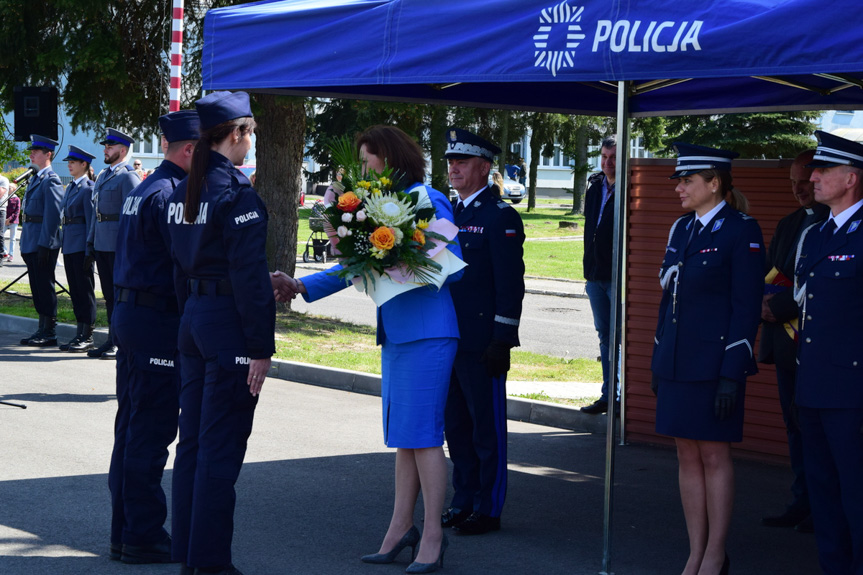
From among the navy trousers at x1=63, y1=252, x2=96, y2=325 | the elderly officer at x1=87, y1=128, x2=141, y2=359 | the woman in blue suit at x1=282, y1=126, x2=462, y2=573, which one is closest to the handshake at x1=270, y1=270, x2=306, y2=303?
the woman in blue suit at x1=282, y1=126, x2=462, y2=573

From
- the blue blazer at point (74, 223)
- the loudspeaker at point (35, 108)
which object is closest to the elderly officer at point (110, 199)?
the blue blazer at point (74, 223)

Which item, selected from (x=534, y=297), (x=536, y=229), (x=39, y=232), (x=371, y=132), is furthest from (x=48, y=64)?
(x=536, y=229)

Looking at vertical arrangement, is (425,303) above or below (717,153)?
below

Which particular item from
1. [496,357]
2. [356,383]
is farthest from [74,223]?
[496,357]

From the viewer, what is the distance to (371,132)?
5020mm

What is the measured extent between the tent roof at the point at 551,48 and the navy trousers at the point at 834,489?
4.71 feet

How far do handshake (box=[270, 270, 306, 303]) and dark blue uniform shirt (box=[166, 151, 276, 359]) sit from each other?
398 mm

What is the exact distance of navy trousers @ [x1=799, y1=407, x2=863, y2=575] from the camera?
14.6 ft

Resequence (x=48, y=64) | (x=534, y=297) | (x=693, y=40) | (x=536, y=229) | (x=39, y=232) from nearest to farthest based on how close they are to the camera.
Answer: (x=693, y=40), (x=39, y=232), (x=48, y=64), (x=534, y=297), (x=536, y=229)

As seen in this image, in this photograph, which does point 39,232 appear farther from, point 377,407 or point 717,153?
point 717,153

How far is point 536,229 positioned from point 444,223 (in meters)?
31.8

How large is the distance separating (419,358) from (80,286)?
734 cm

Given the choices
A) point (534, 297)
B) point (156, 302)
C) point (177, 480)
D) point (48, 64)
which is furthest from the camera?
point (534, 297)

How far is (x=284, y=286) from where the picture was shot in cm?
506
